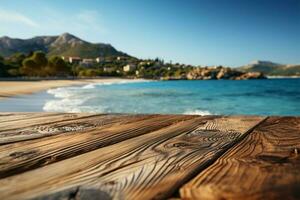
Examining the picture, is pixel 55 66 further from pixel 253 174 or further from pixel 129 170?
pixel 253 174

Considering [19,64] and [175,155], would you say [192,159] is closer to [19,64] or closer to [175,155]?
[175,155]

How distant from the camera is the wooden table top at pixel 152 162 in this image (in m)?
0.78

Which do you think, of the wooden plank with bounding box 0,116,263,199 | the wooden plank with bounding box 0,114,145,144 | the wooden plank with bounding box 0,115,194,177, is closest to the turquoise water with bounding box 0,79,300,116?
the wooden plank with bounding box 0,114,145,144

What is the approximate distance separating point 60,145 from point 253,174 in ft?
2.78

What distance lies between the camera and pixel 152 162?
1043mm

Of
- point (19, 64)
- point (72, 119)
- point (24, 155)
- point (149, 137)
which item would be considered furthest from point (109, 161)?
point (19, 64)

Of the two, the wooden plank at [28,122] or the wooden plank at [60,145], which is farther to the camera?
the wooden plank at [28,122]

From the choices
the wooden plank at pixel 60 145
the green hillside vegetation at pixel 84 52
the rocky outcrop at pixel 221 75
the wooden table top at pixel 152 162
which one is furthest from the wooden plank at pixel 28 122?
the green hillside vegetation at pixel 84 52

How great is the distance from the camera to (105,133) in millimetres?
1634

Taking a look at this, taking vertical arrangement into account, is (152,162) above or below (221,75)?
above

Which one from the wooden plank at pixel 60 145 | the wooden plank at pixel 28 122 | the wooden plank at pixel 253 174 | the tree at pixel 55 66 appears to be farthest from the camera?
the tree at pixel 55 66

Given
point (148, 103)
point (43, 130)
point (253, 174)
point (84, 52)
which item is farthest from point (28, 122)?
point (84, 52)

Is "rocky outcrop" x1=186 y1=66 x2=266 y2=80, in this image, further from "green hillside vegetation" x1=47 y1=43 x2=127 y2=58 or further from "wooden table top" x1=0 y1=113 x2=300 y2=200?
"wooden table top" x1=0 y1=113 x2=300 y2=200

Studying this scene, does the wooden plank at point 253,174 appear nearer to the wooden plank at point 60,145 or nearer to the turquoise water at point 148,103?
the wooden plank at point 60,145
